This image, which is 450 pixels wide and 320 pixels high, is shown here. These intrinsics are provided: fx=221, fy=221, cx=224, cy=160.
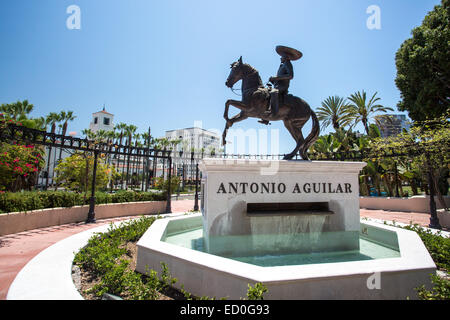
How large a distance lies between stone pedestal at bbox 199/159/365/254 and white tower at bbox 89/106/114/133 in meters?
98.0

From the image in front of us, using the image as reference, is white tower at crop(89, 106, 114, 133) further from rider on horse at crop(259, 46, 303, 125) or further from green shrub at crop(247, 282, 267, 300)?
green shrub at crop(247, 282, 267, 300)

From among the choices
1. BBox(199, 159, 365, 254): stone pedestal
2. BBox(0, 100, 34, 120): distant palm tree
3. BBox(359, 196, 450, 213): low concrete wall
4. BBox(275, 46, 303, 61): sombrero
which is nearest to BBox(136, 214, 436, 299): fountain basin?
BBox(199, 159, 365, 254): stone pedestal

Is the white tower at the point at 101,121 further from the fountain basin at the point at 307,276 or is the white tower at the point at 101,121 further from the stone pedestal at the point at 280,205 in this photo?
the fountain basin at the point at 307,276

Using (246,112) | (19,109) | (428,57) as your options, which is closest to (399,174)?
(428,57)

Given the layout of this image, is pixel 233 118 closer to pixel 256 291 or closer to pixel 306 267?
pixel 306 267

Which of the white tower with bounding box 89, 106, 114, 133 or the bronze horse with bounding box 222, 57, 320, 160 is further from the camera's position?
the white tower with bounding box 89, 106, 114, 133

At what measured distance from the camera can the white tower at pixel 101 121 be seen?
8942cm

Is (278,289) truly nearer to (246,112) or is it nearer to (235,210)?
(235,210)

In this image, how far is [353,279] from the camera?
2.81 metres

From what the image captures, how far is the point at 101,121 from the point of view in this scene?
89438 millimetres

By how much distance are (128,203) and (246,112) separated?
33.8 feet

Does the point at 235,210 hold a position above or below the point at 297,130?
below

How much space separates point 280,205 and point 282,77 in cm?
360

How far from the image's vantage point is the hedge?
8141mm
